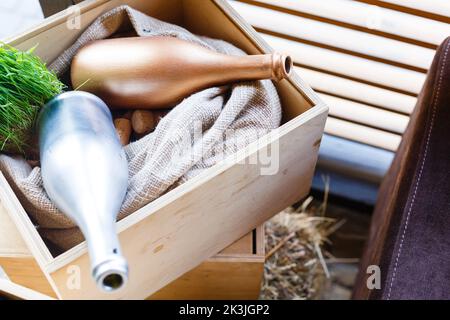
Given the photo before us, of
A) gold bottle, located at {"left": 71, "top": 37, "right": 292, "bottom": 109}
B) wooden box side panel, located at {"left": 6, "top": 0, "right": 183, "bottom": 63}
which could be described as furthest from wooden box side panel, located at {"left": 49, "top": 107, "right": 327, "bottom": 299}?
wooden box side panel, located at {"left": 6, "top": 0, "right": 183, "bottom": 63}

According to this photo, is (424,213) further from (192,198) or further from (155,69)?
(155,69)

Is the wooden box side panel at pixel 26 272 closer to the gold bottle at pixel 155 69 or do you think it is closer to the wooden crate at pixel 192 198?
the wooden crate at pixel 192 198

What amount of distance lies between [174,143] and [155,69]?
0.40 feet

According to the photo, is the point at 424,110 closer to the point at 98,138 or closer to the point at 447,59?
the point at 447,59

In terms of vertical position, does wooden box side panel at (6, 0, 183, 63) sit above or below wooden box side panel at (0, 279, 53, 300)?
above

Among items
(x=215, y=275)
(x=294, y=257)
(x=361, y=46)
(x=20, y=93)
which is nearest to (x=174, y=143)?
(x=20, y=93)

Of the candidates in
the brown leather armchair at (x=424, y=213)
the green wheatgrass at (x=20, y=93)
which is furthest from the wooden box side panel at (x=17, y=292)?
the brown leather armchair at (x=424, y=213)

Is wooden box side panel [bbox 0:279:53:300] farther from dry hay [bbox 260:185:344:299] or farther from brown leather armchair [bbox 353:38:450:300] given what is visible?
dry hay [bbox 260:185:344:299]

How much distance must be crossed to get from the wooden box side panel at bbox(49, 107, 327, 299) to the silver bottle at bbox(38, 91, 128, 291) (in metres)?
0.06

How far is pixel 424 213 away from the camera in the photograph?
3.02ft

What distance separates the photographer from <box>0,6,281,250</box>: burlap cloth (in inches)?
33.3

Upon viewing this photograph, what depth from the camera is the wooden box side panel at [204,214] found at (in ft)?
2.69

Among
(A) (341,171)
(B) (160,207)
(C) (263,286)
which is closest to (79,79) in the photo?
(B) (160,207)
